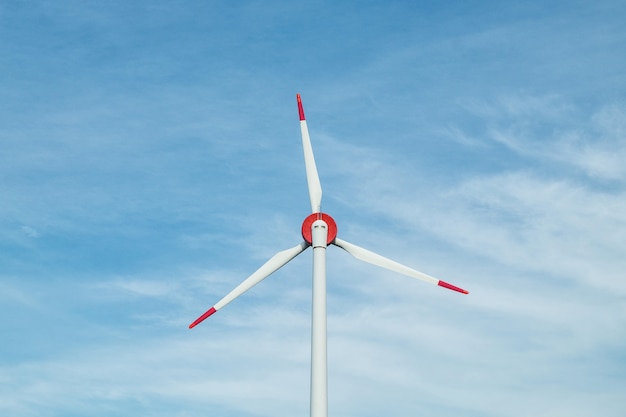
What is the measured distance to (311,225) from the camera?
61625mm

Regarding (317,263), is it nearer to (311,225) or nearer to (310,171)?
(311,225)

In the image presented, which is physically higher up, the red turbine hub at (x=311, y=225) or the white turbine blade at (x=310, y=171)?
the white turbine blade at (x=310, y=171)

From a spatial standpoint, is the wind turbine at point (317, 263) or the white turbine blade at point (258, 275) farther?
the white turbine blade at point (258, 275)

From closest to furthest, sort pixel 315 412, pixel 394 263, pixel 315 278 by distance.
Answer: pixel 315 412, pixel 315 278, pixel 394 263

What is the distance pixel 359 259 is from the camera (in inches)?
2500

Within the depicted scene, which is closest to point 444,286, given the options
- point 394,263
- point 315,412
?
point 394,263

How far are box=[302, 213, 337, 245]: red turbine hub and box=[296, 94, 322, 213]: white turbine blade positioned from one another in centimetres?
105

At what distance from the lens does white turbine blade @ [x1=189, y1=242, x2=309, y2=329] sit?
63.3 metres

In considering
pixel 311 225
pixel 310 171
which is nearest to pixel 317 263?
pixel 311 225

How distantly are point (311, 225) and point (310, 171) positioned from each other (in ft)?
21.1

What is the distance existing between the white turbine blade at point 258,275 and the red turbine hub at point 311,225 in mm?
1982

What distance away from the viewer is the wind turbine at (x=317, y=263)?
56.9 meters

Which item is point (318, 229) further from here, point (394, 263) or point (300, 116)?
point (300, 116)

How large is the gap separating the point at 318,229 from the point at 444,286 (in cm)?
978
